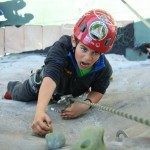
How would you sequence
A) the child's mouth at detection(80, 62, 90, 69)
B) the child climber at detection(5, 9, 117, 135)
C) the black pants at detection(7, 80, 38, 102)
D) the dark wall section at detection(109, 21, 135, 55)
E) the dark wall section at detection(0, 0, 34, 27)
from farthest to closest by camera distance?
1. the dark wall section at detection(0, 0, 34, 27)
2. the dark wall section at detection(109, 21, 135, 55)
3. the black pants at detection(7, 80, 38, 102)
4. the child's mouth at detection(80, 62, 90, 69)
5. the child climber at detection(5, 9, 117, 135)

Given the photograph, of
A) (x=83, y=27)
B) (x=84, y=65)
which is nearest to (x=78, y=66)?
(x=84, y=65)

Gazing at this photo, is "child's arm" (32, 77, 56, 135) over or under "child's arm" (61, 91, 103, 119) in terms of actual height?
over

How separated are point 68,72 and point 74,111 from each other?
164 millimetres

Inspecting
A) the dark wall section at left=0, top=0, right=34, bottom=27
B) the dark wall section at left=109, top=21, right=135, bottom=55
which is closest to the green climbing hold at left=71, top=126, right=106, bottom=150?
the dark wall section at left=109, top=21, right=135, bottom=55

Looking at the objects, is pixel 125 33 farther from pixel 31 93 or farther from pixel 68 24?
pixel 31 93

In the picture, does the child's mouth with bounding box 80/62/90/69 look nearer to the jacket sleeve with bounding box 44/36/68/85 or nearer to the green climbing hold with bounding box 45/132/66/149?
the jacket sleeve with bounding box 44/36/68/85

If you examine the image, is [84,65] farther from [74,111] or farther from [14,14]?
[14,14]

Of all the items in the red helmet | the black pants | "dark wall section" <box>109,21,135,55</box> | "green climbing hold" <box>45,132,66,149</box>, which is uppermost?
the red helmet

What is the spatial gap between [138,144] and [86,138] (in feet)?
0.40

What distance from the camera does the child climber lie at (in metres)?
1.22

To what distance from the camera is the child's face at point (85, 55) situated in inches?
50.3

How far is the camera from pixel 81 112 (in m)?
1.40

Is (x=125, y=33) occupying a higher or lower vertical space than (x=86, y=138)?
lower

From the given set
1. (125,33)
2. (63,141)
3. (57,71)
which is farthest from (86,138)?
(125,33)
